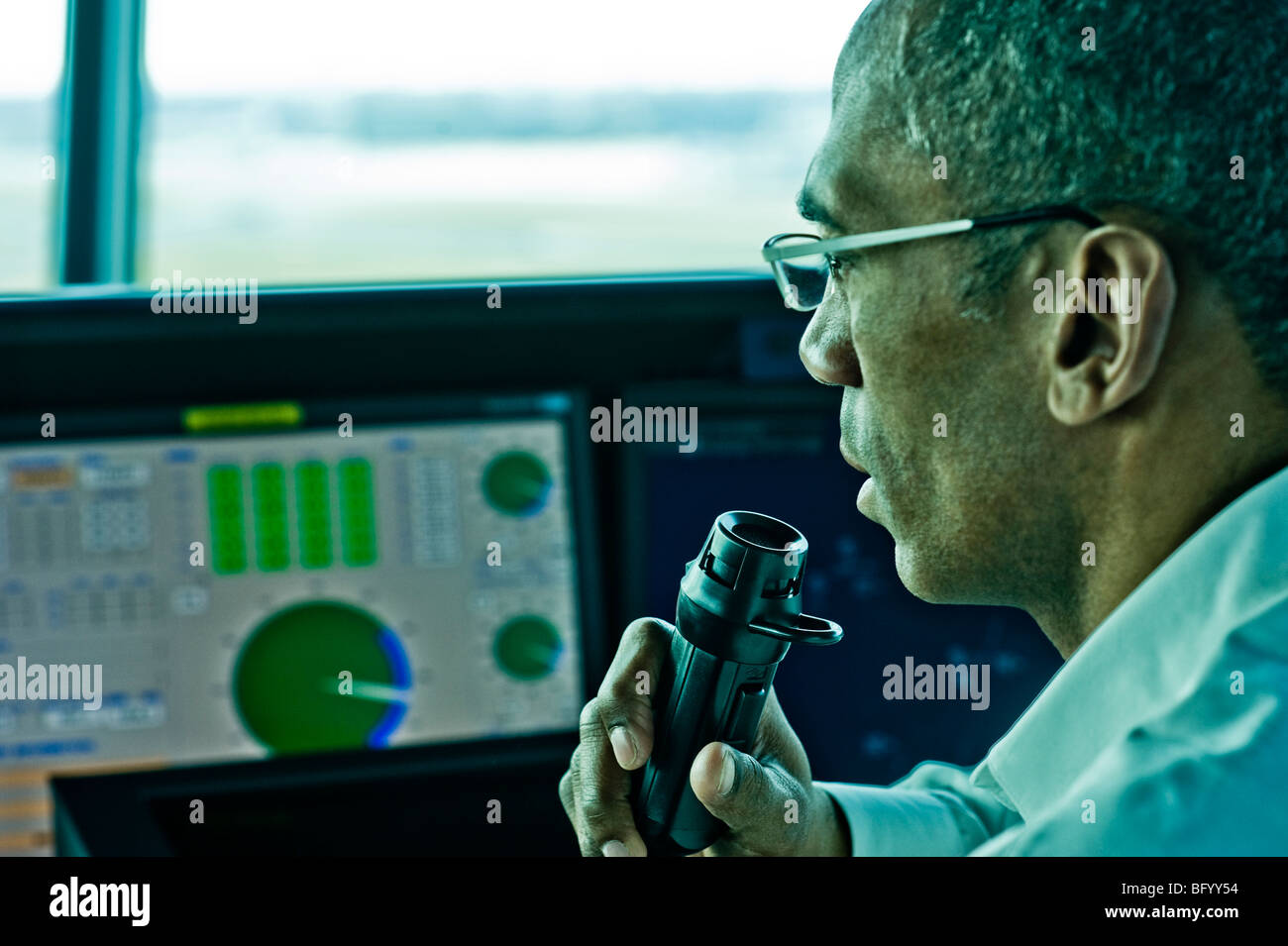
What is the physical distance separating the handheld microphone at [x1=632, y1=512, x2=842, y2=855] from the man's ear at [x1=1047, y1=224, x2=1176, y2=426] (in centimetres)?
17

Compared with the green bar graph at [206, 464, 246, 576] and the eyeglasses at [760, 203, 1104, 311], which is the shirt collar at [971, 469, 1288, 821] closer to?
the eyeglasses at [760, 203, 1104, 311]

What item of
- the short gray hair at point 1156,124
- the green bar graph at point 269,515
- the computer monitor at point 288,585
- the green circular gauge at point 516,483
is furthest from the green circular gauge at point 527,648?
the short gray hair at point 1156,124

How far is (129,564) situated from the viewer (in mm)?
1155

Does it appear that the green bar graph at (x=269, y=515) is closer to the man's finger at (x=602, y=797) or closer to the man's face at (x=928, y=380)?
the man's finger at (x=602, y=797)

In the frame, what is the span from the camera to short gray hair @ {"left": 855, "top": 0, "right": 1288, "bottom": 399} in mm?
647

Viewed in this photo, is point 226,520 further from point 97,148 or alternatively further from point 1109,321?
point 1109,321

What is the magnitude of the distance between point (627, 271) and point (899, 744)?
556 millimetres

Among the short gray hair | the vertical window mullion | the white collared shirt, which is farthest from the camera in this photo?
the vertical window mullion

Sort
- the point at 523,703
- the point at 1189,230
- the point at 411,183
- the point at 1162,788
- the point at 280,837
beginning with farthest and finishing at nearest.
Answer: the point at 411,183
the point at 523,703
the point at 280,837
the point at 1189,230
the point at 1162,788

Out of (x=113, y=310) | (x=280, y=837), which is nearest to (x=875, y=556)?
(x=280, y=837)

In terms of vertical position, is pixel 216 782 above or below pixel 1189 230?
below

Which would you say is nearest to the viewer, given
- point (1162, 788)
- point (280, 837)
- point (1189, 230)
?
point (1162, 788)

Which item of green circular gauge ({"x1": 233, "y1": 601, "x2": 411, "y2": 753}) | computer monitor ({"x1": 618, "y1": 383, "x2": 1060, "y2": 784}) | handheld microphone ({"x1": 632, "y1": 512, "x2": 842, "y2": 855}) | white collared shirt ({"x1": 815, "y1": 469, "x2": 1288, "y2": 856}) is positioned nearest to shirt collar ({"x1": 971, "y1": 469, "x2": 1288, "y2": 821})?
white collared shirt ({"x1": 815, "y1": 469, "x2": 1288, "y2": 856})
